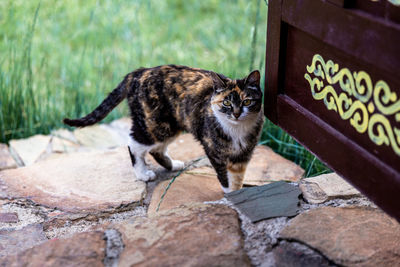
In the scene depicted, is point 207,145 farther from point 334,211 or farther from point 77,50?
point 77,50

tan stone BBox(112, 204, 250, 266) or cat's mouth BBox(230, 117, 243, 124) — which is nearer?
tan stone BBox(112, 204, 250, 266)

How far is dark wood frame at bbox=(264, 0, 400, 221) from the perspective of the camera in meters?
1.66

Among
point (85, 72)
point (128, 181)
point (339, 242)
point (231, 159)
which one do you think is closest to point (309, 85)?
point (339, 242)

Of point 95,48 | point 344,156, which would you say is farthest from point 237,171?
point 95,48

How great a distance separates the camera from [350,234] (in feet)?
6.46

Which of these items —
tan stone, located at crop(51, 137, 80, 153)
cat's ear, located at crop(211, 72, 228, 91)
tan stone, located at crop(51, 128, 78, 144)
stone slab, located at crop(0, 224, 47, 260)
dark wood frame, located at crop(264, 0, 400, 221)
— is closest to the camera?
dark wood frame, located at crop(264, 0, 400, 221)

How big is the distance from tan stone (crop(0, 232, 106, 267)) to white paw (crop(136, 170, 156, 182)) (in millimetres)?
1016

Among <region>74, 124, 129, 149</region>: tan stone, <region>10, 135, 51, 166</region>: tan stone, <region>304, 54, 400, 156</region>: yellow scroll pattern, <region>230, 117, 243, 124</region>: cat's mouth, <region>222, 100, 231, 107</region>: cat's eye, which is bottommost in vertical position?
<region>74, 124, 129, 149</region>: tan stone

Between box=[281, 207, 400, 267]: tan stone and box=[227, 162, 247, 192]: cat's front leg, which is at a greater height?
box=[281, 207, 400, 267]: tan stone

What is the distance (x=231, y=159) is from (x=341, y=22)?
1.26m

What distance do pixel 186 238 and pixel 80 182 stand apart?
1.21 m

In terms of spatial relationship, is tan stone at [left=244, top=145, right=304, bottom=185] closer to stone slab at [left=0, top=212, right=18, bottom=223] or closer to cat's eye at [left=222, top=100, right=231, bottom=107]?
cat's eye at [left=222, top=100, right=231, bottom=107]

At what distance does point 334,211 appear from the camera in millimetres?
2148

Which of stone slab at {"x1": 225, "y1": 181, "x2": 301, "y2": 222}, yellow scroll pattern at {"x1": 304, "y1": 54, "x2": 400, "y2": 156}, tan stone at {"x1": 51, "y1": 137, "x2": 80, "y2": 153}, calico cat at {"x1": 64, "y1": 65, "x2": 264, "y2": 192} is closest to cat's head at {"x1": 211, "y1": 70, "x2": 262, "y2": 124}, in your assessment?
calico cat at {"x1": 64, "y1": 65, "x2": 264, "y2": 192}
